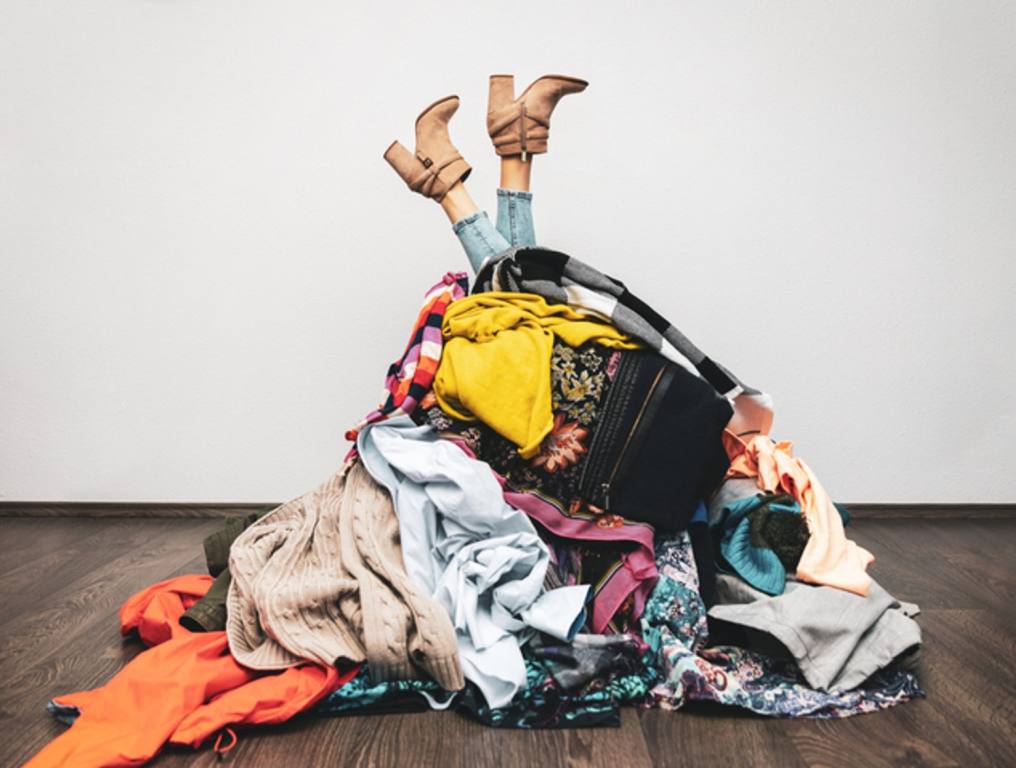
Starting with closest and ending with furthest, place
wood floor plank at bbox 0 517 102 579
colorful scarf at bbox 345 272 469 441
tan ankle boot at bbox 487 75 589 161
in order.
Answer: colorful scarf at bbox 345 272 469 441
tan ankle boot at bbox 487 75 589 161
wood floor plank at bbox 0 517 102 579

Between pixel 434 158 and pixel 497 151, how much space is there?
143 mm

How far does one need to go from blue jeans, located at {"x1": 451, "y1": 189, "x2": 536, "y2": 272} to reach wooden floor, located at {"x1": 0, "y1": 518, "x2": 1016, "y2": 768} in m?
0.98

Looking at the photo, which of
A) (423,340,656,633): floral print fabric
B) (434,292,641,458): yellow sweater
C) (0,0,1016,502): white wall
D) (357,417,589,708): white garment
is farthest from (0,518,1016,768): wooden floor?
(0,0,1016,502): white wall

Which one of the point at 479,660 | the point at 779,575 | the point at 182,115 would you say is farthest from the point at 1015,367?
the point at 182,115

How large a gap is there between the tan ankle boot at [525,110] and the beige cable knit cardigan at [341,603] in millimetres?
836

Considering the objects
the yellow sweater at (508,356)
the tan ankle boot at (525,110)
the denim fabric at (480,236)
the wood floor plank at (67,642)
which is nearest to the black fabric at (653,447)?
the yellow sweater at (508,356)

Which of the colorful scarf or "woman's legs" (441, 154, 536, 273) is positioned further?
"woman's legs" (441, 154, 536, 273)

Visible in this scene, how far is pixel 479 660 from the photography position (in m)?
1.26

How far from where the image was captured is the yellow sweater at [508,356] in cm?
141

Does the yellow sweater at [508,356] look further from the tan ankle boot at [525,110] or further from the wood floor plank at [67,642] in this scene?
the wood floor plank at [67,642]

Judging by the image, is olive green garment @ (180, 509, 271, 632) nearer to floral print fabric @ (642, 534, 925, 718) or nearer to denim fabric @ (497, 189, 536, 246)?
floral print fabric @ (642, 534, 925, 718)

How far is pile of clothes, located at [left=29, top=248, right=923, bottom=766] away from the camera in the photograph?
4.03ft

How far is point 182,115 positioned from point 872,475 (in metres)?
2.39

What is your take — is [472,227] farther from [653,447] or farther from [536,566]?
[536,566]
